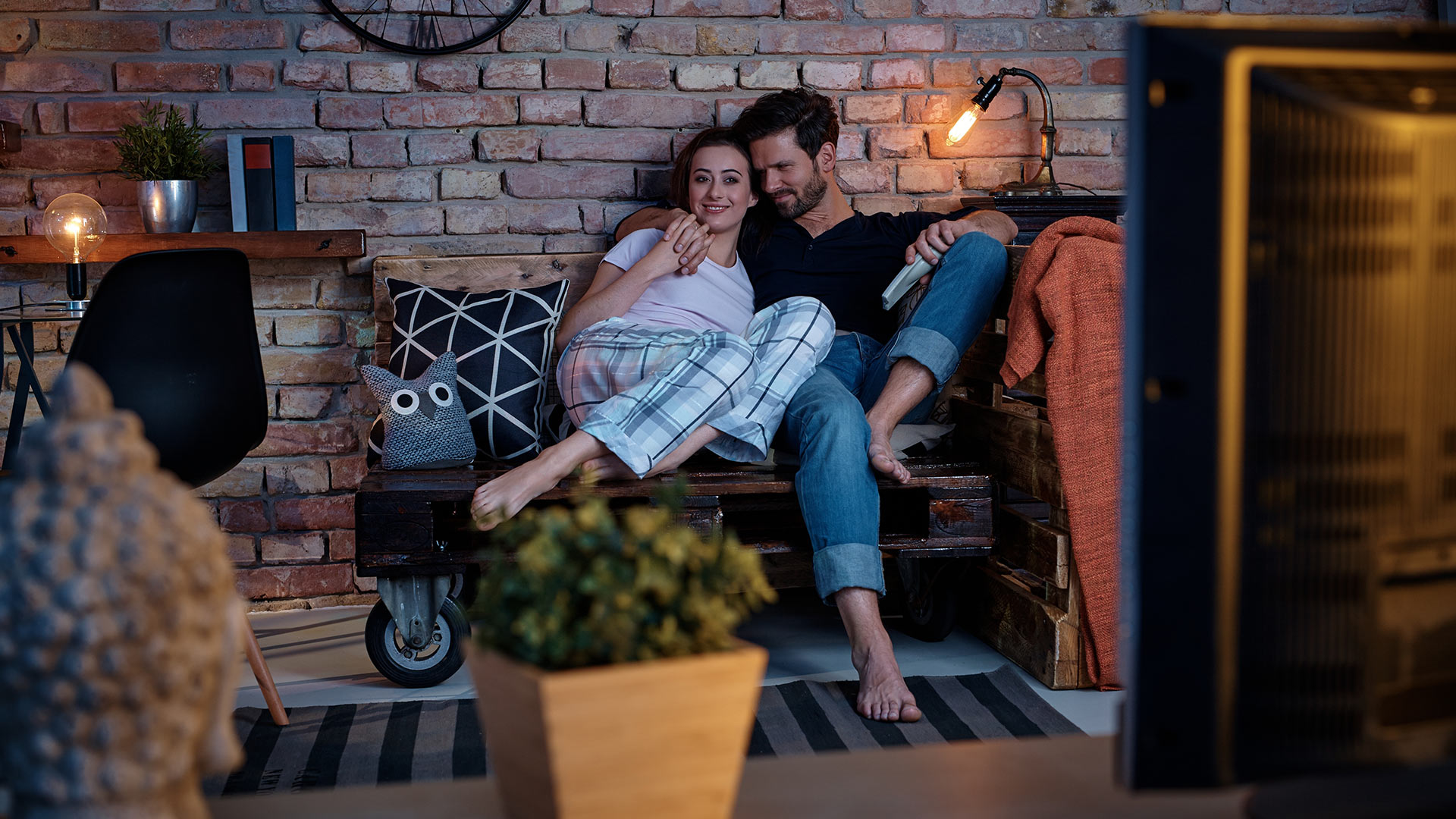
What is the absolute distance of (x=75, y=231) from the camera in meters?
2.18

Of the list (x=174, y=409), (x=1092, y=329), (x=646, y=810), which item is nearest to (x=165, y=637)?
(x=646, y=810)

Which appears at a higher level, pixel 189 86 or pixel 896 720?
pixel 189 86

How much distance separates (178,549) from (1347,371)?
1.73 feet

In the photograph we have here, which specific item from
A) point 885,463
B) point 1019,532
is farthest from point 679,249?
point 1019,532

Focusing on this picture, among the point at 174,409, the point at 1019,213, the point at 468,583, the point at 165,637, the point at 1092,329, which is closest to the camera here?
the point at 165,637

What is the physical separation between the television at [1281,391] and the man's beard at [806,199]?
210 centimetres

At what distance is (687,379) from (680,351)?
112mm

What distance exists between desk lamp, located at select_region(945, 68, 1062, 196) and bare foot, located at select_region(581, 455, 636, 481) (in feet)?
3.80

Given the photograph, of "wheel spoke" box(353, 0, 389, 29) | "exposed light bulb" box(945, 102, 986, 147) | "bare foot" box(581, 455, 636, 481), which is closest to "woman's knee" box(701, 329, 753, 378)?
"bare foot" box(581, 455, 636, 481)

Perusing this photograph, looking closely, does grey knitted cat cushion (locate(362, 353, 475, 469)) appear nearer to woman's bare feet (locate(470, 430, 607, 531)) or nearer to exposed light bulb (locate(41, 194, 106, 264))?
woman's bare feet (locate(470, 430, 607, 531))

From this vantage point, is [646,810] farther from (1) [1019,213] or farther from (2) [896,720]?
(1) [1019,213]

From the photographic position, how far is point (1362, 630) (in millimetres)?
518

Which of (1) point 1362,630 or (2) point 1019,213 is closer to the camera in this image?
(1) point 1362,630

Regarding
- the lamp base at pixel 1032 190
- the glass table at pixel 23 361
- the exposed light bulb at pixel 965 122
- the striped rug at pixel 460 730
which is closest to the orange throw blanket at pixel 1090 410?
the striped rug at pixel 460 730
